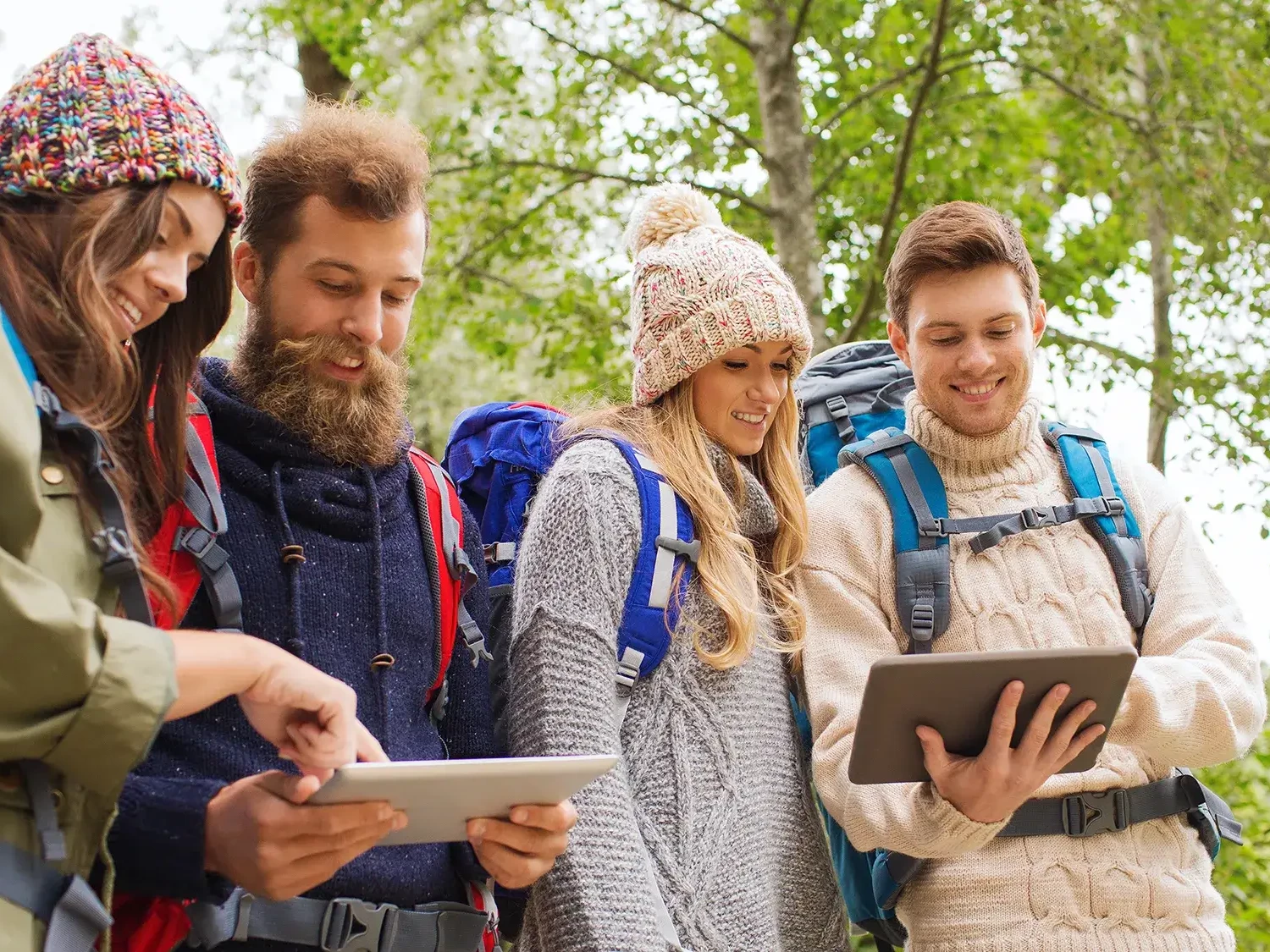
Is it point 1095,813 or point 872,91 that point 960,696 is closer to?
point 1095,813

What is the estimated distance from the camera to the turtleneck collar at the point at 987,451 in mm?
3465

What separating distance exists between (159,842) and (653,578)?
1174 mm

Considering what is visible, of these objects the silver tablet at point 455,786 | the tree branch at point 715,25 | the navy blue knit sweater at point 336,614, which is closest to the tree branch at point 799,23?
the tree branch at point 715,25

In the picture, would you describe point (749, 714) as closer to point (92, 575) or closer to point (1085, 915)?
point (1085, 915)

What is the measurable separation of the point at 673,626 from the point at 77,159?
5.10 ft

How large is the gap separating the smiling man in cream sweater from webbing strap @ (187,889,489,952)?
0.93 metres

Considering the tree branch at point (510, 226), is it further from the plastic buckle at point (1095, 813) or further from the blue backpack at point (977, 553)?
the plastic buckle at point (1095, 813)

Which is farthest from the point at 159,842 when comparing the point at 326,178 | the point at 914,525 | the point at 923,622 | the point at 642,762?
the point at 914,525

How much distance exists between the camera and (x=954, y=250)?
11.3 feet

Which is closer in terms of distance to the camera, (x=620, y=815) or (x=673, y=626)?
(x=620, y=815)

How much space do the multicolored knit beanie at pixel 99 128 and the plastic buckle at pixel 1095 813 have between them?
87.6 inches

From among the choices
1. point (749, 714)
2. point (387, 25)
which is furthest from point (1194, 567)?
point (387, 25)

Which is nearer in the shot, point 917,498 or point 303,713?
point 303,713

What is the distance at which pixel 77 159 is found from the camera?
2.10 metres
